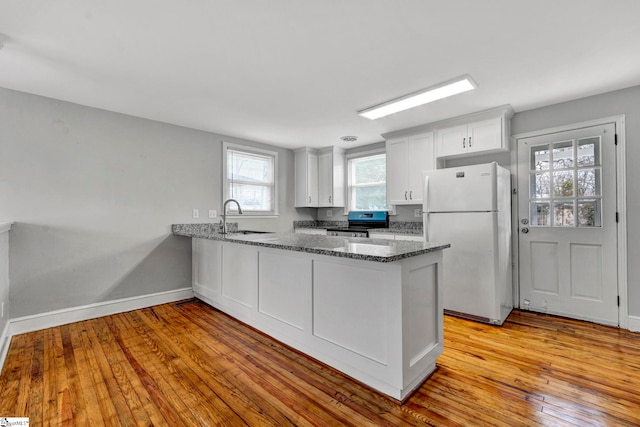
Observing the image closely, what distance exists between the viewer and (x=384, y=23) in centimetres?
185

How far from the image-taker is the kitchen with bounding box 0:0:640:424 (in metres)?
2.80

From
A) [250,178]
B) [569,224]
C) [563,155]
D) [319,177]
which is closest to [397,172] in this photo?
[319,177]

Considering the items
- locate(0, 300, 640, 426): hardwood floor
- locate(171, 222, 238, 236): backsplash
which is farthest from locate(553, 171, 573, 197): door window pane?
locate(171, 222, 238, 236): backsplash

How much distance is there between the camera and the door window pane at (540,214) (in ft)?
10.6

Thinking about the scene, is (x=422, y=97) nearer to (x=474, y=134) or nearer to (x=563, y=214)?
(x=474, y=134)

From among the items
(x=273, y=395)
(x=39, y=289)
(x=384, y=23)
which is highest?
(x=384, y=23)

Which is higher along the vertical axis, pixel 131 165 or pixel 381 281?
pixel 131 165

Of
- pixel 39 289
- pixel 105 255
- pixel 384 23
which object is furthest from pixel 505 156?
pixel 39 289

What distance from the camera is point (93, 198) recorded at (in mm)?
3211

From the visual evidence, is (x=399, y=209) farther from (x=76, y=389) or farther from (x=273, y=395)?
(x=76, y=389)

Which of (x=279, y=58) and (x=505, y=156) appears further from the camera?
(x=505, y=156)

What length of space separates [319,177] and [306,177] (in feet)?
0.88

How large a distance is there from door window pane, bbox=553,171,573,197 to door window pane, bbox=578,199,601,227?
150 mm

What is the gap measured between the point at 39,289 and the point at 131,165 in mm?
1538
